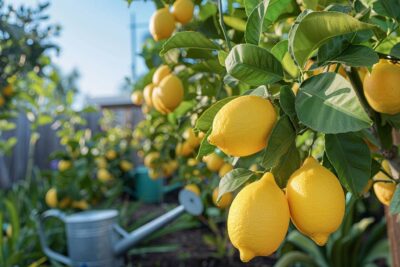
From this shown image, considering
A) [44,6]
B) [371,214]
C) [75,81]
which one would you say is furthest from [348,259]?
[75,81]

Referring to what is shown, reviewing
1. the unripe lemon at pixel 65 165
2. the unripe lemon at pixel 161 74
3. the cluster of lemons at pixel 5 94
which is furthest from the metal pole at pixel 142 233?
the unripe lemon at pixel 161 74

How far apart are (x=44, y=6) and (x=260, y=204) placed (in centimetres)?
163

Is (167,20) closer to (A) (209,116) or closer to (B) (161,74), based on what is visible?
(B) (161,74)

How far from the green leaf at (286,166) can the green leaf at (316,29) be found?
110mm

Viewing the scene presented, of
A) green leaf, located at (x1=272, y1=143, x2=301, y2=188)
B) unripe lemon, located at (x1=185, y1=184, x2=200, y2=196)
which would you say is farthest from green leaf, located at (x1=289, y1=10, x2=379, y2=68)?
unripe lemon, located at (x1=185, y1=184, x2=200, y2=196)

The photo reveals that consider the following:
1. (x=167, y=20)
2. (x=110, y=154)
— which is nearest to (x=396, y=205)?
(x=167, y=20)

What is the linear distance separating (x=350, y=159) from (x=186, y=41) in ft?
0.82

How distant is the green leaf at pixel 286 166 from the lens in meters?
0.43

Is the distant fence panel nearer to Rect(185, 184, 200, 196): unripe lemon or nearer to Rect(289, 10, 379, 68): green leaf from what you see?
Rect(185, 184, 200, 196): unripe lemon

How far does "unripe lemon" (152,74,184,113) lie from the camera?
674 millimetres

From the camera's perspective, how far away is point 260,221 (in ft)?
1.16

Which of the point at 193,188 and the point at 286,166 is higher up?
the point at 286,166

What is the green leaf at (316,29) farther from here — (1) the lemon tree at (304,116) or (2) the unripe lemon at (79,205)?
(2) the unripe lemon at (79,205)

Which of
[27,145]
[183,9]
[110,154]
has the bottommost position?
[27,145]
